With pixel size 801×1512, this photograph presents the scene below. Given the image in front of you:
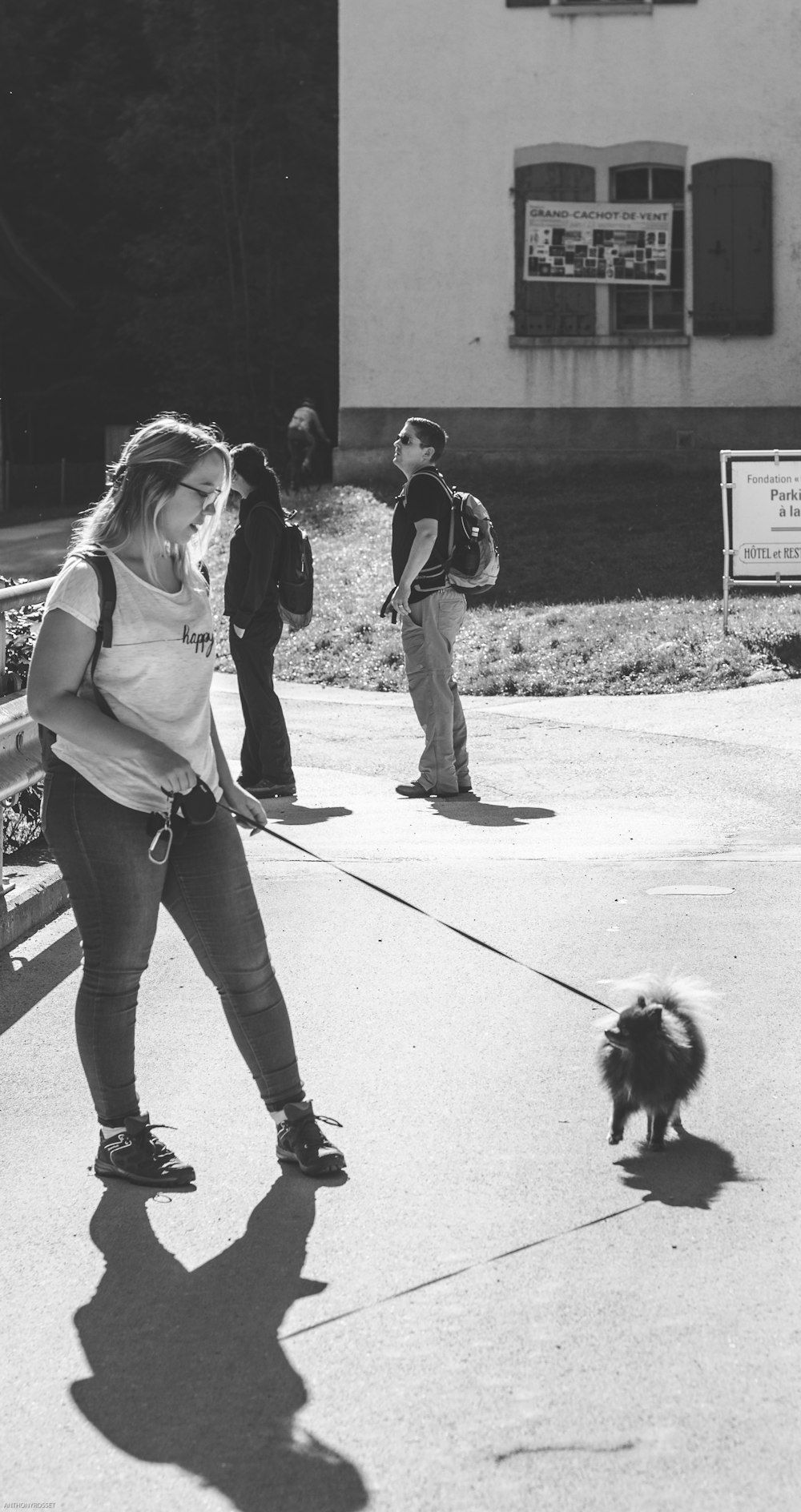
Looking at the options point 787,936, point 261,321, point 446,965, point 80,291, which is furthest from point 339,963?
point 80,291

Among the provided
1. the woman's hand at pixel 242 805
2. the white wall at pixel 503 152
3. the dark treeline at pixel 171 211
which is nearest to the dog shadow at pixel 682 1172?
the woman's hand at pixel 242 805

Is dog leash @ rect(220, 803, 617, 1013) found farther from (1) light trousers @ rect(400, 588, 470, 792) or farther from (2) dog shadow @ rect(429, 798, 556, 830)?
(1) light trousers @ rect(400, 588, 470, 792)

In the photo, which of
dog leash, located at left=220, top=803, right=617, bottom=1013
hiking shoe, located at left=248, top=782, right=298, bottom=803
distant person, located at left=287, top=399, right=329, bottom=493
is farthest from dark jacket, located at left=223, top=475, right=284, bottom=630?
distant person, located at left=287, top=399, right=329, bottom=493

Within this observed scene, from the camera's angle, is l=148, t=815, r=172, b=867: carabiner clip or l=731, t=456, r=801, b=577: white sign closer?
l=148, t=815, r=172, b=867: carabiner clip

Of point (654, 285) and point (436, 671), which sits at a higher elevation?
point (654, 285)

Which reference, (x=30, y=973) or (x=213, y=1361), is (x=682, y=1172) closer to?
(x=213, y=1361)

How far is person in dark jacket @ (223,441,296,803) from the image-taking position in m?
10.1

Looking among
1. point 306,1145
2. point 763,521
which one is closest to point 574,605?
point 763,521

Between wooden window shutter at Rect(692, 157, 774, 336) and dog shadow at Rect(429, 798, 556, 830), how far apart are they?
51.2ft

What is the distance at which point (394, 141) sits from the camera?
23.9 m

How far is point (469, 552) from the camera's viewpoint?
10.0 metres

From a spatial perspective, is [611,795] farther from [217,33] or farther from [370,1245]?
[217,33]

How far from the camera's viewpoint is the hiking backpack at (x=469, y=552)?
10.0 m

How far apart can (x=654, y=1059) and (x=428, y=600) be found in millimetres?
5657
